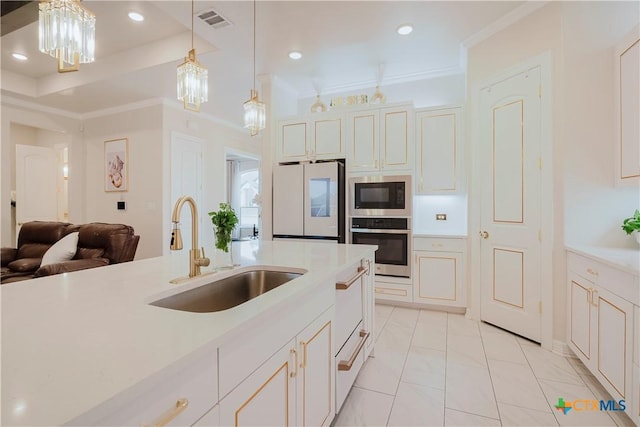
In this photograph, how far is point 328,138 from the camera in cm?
363

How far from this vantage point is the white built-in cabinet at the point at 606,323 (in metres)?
1.52

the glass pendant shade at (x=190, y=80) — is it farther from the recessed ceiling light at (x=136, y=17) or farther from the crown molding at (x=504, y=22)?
the crown molding at (x=504, y=22)

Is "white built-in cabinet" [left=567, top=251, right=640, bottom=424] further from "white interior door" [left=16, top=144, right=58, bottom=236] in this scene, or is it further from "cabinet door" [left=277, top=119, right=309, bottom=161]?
"white interior door" [left=16, top=144, right=58, bottom=236]

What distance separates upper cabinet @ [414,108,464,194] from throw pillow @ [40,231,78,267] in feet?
12.3

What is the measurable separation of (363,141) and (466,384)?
2.54 metres

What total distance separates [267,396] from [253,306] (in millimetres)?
274

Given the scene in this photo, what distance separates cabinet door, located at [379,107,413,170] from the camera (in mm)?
3338

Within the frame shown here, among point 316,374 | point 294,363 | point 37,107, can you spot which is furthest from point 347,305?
point 37,107

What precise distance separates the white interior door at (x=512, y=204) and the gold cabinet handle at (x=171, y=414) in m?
2.77

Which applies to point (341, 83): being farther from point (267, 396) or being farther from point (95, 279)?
point (267, 396)

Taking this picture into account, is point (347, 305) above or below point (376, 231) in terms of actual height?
below

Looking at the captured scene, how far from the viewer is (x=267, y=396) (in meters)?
0.89

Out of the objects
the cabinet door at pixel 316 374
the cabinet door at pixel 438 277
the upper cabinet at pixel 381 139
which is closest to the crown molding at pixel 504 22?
the upper cabinet at pixel 381 139

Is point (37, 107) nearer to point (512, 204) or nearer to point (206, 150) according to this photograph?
point (206, 150)
